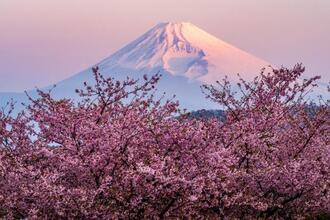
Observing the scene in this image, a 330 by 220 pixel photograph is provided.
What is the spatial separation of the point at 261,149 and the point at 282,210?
2.79 meters

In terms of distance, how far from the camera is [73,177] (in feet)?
48.2

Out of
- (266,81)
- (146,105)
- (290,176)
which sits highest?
(266,81)

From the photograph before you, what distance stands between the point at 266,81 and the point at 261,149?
387 centimetres

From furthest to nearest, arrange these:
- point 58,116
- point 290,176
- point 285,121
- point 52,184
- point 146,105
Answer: point 285,121
point 146,105
point 290,176
point 58,116
point 52,184

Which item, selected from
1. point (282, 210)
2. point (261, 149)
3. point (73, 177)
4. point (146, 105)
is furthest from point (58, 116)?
point (282, 210)

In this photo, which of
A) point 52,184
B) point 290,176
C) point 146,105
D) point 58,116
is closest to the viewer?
point 52,184

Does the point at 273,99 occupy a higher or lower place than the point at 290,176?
higher

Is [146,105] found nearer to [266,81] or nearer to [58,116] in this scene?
[58,116]

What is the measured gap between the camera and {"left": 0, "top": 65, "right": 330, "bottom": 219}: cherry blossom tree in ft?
44.0

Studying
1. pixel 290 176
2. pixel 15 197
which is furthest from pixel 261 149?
pixel 15 197

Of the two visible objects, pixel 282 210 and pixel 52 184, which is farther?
pixel 282 210

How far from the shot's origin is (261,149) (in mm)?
16078

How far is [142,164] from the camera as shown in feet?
41.7

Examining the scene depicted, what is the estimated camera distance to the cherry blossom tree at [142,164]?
528 inches
